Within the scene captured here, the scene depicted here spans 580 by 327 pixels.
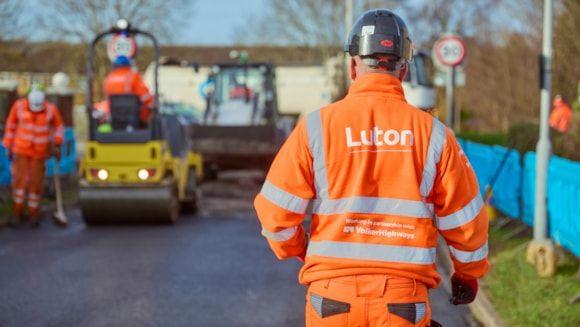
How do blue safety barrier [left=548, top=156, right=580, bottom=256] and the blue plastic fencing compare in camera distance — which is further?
the blue plastic fencing

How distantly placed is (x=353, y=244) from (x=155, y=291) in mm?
5645

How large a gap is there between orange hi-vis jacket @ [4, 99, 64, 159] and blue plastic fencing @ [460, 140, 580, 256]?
6.02 m

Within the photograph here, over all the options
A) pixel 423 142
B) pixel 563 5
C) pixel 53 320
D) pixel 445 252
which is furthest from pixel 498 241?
pixel 563 5

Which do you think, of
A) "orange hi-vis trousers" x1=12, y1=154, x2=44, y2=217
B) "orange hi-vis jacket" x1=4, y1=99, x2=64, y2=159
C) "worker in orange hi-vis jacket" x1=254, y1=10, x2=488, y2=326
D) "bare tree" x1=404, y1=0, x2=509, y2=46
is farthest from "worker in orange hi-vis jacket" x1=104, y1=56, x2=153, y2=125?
"bare tree" x1=404, y1=0, x2=509, y2=46

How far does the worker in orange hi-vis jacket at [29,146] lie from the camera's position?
13.9 metres

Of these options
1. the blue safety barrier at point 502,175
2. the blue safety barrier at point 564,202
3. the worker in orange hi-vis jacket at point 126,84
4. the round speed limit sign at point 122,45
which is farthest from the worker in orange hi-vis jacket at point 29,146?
the blue safety barrier at point 564,202

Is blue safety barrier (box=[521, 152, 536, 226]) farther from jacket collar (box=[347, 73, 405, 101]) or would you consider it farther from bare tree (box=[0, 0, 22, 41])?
bare tree (box=[0, 0, 22, 41])

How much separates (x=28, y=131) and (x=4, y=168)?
173 cm

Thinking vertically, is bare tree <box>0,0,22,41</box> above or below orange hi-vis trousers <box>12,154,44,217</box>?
above

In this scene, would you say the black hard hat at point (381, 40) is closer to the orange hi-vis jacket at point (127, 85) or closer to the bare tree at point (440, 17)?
the orange hi-vis jacket at point (127, 85)

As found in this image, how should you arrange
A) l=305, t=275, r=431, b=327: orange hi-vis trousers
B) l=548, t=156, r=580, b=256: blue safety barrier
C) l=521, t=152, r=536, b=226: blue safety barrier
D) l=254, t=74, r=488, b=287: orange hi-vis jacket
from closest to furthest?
l=305, t=275, r=431, b=327: orange hi-vis trousers < l=254, t=74, r=488, b=287: orange hi-vis jacket < l=548, t=156, r=580, b=256: blue safety barrier < l=521, t=152, r=536, b=226: blue safety barrier

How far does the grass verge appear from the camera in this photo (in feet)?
25.2

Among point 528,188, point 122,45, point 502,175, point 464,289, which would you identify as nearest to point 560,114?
point 502,175

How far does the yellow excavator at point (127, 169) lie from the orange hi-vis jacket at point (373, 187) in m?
9.65
